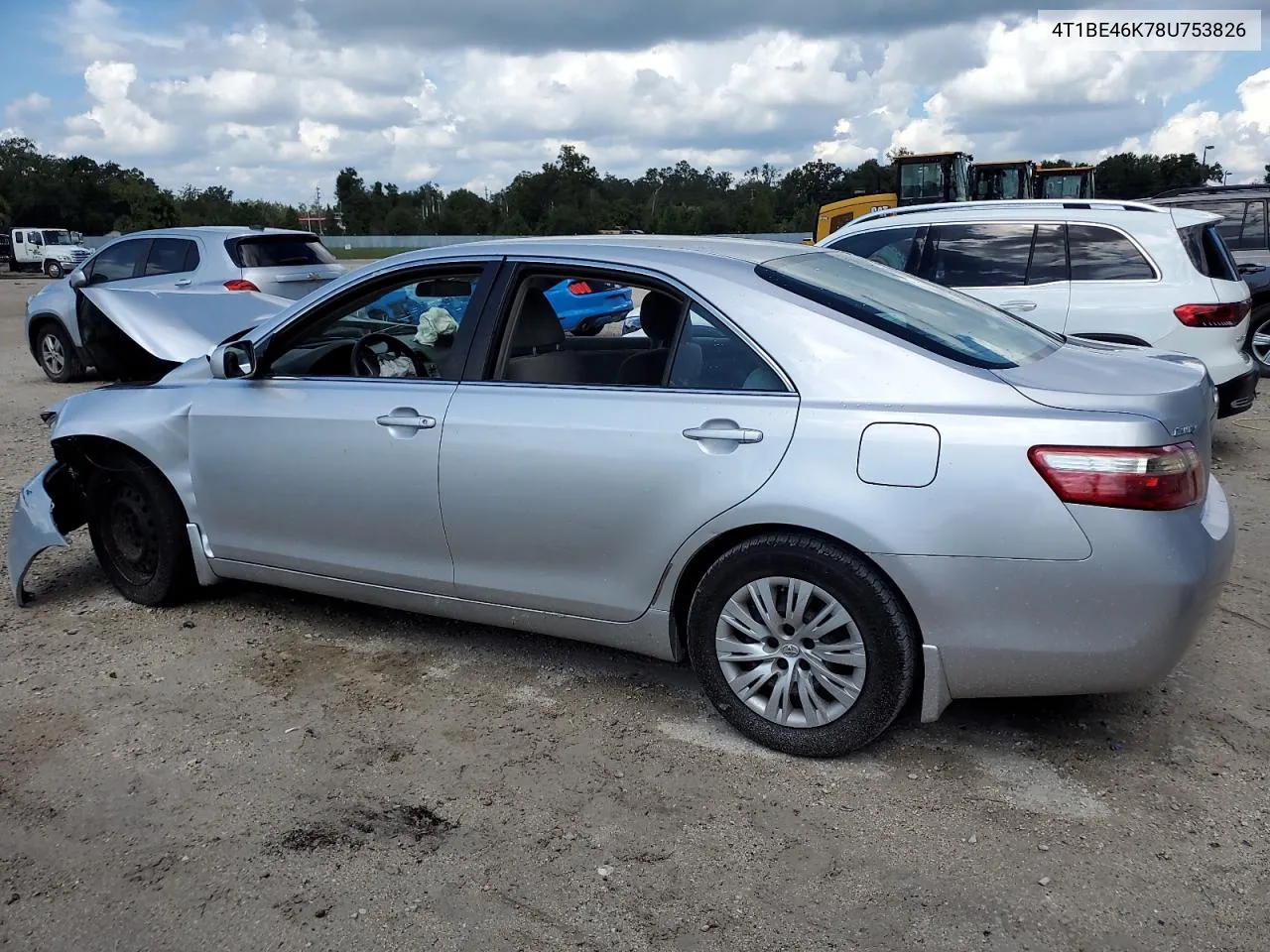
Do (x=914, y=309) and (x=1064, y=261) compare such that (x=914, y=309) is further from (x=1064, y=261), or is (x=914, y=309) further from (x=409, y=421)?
(x=1064, y=261)

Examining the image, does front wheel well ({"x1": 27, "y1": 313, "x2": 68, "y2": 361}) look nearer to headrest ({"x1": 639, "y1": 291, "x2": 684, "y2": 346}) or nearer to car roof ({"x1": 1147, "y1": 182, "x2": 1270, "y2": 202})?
headrest ({"x1": 639, "y1": 291, "x2": 684, "y2": 346})

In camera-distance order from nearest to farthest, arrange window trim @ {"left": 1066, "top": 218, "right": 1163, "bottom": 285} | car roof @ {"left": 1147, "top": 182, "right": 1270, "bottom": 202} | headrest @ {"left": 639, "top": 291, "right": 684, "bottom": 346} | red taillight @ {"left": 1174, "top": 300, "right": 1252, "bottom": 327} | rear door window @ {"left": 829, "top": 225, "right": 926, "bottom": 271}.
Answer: headrest @ {"left": 639, "top": 291, "right": 684, "bottom": 346}
red taillight @ {"left": 1174, "top": 300, "right": 1252, "bottom": 327}
window trim @ {"left": 1066, "top": 218, "right": 1163, "bottom": 285}
rear door window @ {"left": 829, "top": 225, "right": 926, "bottom": 271}
car roof @ {"left": 1147, "top": 182, "right": 1270, "bottom": 202}

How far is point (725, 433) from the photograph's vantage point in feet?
11.1

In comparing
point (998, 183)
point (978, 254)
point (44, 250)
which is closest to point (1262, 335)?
point (978, 254)


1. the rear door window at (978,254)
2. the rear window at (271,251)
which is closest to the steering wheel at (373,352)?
the rear door window at (978,254)

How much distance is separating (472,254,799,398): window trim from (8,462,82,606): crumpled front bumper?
7.61 ft

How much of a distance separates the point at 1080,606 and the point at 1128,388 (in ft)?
2.24

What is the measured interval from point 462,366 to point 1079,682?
7.65 feet

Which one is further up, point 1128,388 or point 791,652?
point 1128,388

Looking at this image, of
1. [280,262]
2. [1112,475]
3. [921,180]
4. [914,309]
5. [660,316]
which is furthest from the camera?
[921,180]

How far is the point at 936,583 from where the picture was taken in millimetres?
3129

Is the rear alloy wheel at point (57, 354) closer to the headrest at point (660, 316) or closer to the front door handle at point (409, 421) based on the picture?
the front door handle at point (409, 421)

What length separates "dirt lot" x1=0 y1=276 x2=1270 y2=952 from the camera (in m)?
2.73

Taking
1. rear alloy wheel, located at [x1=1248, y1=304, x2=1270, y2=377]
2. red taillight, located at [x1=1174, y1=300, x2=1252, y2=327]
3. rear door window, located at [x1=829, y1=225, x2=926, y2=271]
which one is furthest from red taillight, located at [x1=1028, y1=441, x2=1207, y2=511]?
rear alloy wheel, located at [x1=1248, y1=304, x2=1270, y2=377]
